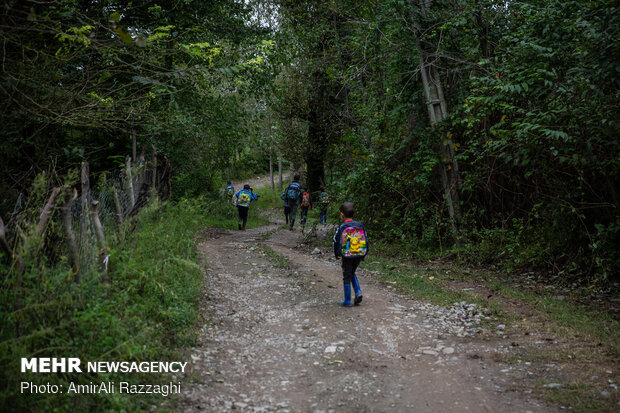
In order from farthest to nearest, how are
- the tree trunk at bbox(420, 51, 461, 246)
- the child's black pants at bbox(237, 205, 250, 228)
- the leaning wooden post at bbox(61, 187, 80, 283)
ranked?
the child's black pants at bbox(237, 205, 250, 228)
the tree trunk at bbox(420, 51, 461, 246)
the leaning wooden post at bbox(61, 187, 80, 283)

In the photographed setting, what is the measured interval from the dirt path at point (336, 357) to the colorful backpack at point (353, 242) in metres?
0.90

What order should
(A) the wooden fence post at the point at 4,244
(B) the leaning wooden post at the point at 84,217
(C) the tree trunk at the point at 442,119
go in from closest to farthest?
(A) the wooden fence post at the point at 4,244, (B) the leaning wooden post at the point at 84,217, (C) the tree trunk at the point at 442,119

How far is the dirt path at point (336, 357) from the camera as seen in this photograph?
414 cm

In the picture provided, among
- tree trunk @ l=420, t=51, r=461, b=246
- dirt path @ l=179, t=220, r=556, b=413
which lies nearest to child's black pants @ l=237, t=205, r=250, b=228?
tree trunk @ l=420, t=51, r=461, b=246

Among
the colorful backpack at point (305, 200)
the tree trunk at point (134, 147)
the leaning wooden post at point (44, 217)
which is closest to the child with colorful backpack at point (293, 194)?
the colorful backpack at point (305, 200)

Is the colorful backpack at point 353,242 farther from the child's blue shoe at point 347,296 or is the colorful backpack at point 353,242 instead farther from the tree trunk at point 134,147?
the tree trunk at point 134,147

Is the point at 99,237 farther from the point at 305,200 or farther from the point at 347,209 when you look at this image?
the point at 305,200

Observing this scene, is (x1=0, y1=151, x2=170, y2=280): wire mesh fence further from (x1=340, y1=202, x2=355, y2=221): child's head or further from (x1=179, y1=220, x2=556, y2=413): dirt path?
(x1=340, y1=202, x2=355, y2=221): child's head

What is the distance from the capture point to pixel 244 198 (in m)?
16.9

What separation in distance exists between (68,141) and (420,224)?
8808 mm

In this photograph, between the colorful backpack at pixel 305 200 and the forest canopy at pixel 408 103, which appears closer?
the forest canopy at pixel 408 103

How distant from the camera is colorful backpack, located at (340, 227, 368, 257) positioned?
22.4 feet

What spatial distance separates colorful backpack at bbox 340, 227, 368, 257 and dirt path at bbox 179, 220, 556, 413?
2.95 feet

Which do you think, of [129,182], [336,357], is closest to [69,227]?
[129,182]
